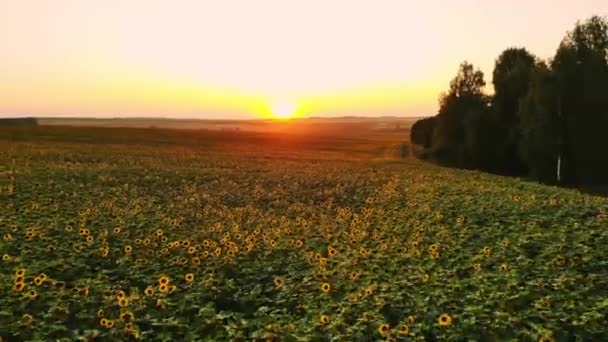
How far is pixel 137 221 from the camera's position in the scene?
1561 cm

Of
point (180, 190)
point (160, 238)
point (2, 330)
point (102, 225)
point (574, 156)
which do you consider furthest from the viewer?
point (574, 156)

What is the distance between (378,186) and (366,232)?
12477 millimetres

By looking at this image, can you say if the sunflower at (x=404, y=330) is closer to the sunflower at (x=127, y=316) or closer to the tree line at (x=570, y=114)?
the sunflower at (x=127, y=316)

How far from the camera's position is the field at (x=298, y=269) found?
26.8 feet

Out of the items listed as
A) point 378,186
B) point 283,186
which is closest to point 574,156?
point 378,186

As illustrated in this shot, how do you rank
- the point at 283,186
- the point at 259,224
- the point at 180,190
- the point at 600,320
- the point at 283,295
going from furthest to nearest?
1. the point at 283,186
2. the point at 180,190
3. the point at 259,224
4. the point at 283,295
5. the point at 600,320

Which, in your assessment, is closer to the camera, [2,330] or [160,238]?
[2,330]

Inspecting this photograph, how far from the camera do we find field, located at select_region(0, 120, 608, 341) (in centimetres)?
817

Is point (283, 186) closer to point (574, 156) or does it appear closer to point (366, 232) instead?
point (366, 232)

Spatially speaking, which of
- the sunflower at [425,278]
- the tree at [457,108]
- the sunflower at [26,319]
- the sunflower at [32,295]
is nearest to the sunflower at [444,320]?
the sunflower at [425,278]

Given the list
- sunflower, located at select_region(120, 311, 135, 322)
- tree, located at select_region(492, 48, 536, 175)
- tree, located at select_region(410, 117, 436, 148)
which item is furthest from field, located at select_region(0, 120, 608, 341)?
tree, located at select_region(410, 117, 436, 148)

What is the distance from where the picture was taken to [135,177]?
91.4 ft

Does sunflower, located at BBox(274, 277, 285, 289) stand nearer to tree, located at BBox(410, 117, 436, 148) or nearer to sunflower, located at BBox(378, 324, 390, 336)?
sunflower, located at BBox(378, 324, 390, 336)

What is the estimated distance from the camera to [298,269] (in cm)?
1162
